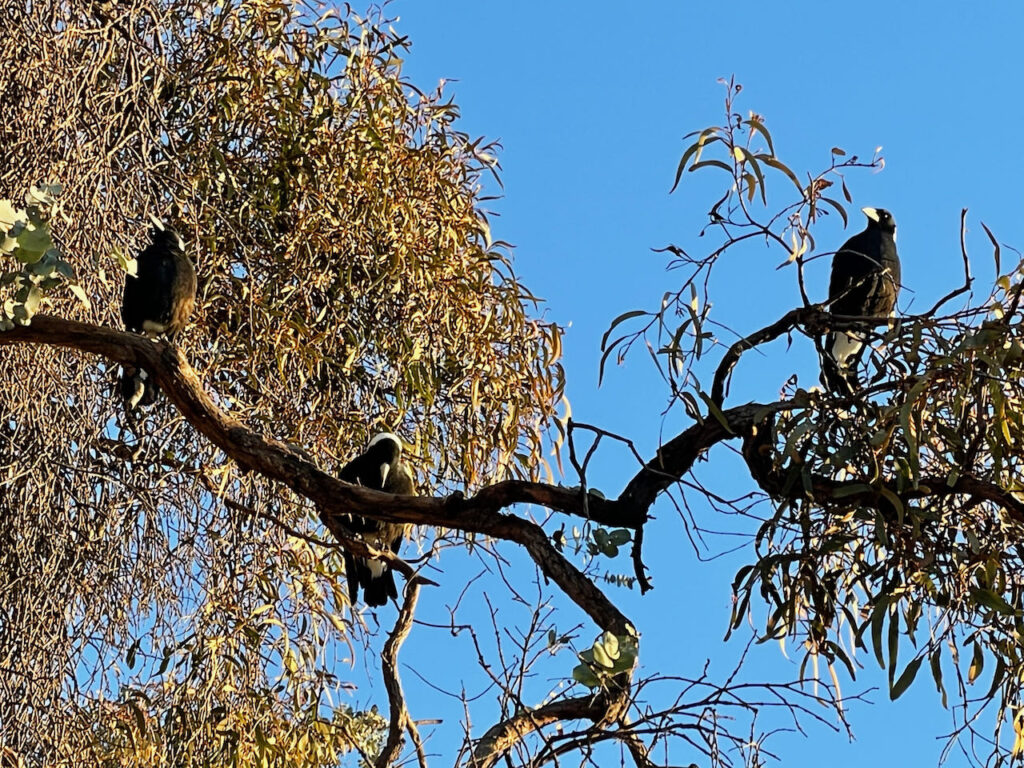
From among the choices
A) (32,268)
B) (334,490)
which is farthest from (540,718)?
(32,268)

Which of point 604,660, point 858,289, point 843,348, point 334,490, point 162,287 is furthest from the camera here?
point 162,287

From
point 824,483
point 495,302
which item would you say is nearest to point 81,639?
point 495,302

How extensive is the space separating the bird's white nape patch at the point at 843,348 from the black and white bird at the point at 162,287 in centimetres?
128

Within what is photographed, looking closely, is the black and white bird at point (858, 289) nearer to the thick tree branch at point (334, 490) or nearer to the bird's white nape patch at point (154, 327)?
the thick tree branch at point (334, 490)

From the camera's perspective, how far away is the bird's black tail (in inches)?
114

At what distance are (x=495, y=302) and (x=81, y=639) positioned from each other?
113cm

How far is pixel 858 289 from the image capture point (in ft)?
8.67

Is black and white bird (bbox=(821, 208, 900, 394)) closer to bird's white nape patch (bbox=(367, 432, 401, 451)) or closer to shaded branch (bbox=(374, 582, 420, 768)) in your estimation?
shaded branch (bbox=(374, 582, 420, 768))

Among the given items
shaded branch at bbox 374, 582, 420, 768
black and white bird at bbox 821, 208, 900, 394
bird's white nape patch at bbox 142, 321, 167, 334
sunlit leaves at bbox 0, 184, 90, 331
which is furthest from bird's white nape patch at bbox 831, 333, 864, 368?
bird's white nape patch at bbox 142, 321, 167, 334

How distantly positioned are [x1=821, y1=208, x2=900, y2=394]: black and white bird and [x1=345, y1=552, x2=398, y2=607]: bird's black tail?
103 cm

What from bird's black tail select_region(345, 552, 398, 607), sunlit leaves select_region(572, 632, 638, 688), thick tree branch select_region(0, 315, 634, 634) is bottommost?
sunlit leaves select_region(572, 632, 638, 688)

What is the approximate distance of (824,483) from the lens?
1.81m

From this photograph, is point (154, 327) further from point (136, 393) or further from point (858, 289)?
point (858, 289)

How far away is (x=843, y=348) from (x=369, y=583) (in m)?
1.24
